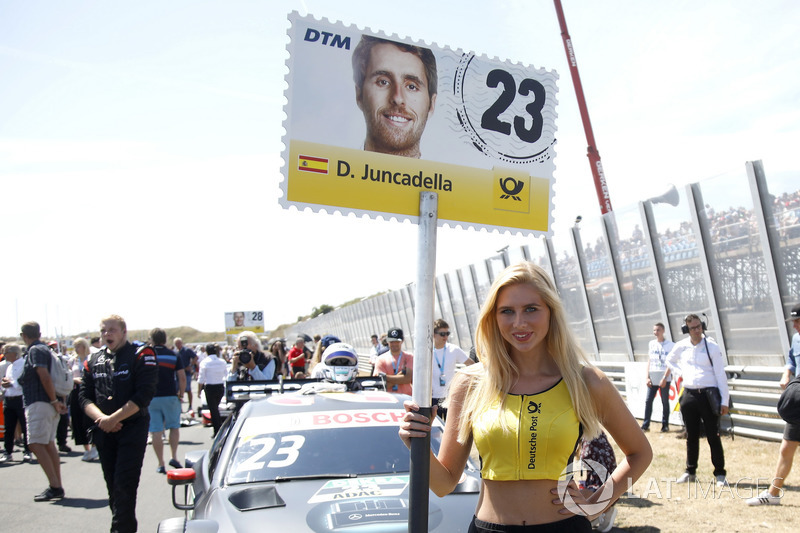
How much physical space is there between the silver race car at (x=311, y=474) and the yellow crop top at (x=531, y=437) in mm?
1303

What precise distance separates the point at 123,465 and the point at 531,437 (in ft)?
14.3

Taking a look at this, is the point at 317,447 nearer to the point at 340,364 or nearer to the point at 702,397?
the point at 340,364

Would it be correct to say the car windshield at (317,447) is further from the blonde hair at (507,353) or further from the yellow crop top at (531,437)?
the yellow crop top at (531,437)

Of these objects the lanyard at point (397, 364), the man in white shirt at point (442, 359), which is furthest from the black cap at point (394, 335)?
the man in white shirt at point (442, 359)

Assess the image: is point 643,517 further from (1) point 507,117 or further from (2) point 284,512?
(1) point 507,117

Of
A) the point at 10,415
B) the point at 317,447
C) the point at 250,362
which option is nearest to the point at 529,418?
the point at 317,447

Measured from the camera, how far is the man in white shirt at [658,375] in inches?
425

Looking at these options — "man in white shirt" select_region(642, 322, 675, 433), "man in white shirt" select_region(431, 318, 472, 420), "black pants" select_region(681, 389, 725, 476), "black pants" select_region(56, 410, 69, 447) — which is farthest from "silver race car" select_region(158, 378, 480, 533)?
"black pants" select_region(56, 410, 69, 447)

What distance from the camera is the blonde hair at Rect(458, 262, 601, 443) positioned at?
2506mm

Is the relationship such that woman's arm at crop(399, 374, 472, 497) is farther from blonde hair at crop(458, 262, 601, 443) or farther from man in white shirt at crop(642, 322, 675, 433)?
man in white shirt at crop(642, 322, 675, 433)

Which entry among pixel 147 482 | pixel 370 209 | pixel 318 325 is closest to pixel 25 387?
pixel 147 482

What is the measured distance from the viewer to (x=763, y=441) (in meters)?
9.04

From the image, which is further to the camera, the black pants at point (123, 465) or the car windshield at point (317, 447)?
the black pants at point (123, 465)

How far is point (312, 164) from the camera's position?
9.18 feet
